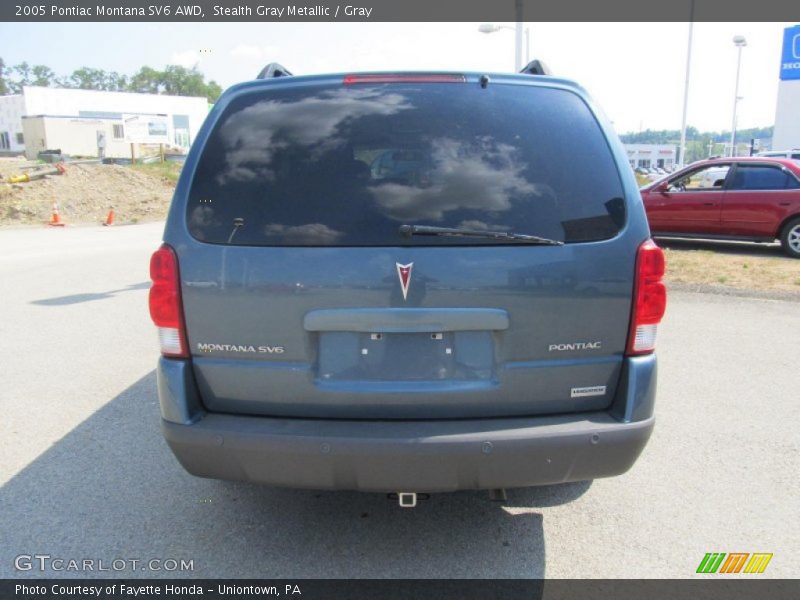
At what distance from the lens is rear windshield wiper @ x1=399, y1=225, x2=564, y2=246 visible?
8.57 ft

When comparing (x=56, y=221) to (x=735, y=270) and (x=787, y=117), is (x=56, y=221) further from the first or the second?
(x=787, y=117)

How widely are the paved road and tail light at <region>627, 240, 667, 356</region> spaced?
106cm

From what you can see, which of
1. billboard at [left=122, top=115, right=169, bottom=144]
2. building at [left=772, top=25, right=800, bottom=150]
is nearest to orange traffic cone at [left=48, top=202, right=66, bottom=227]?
billboard at [left=122, top=115, right=169, bottom=144]

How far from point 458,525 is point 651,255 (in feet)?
5.43

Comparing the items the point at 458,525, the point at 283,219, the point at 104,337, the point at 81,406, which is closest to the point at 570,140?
the point at 283,219

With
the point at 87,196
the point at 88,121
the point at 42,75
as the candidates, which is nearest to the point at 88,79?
the point at 42,75

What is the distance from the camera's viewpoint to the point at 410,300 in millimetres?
2605

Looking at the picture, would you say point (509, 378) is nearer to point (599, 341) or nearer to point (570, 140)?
point (599, 341)

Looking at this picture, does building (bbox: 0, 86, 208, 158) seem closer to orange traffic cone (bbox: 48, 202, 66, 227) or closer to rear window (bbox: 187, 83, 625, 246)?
orange traffic cone (bbox: 48, 202, 66, 227)

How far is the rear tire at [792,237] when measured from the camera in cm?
1142

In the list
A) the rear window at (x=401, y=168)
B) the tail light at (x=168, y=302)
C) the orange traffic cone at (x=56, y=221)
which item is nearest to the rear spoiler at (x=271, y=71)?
the rear window at (x=401, y=168)

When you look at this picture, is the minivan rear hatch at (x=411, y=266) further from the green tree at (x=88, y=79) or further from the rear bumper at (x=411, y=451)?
the green tree at (x=88, y=79)

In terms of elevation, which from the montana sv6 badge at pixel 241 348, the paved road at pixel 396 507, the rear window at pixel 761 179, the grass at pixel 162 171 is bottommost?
the grass at pixel 162 171

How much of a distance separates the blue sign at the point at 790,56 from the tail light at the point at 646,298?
44935mm
